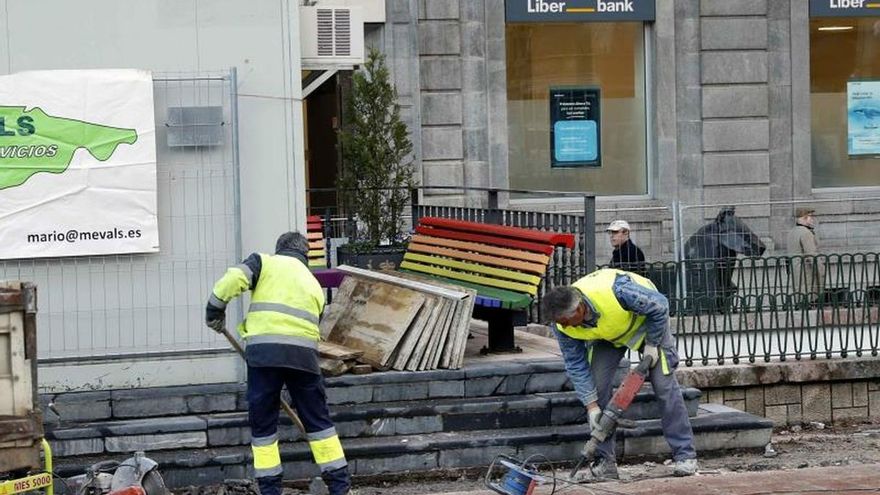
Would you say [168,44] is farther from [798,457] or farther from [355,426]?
[798,457]

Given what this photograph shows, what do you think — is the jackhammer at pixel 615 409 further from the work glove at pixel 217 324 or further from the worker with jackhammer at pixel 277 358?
the work glove at pixel 217 324

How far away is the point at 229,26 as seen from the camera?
434 inches

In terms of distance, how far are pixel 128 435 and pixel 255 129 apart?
2.38 metres

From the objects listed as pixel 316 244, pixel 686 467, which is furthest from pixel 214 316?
pixel 316 244

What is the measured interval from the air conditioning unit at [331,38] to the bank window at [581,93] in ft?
25.9

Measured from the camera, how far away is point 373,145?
57.2 feet

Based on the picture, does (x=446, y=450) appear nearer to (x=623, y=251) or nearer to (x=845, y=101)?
(x=623, y=251)

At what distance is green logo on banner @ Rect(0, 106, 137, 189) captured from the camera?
34.9 feet

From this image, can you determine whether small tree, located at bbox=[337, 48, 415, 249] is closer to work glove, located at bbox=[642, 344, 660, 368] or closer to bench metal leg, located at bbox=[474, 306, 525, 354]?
bench metal leg, located at bbox=[474, 306, 525, 354]

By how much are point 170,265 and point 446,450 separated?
241 cm

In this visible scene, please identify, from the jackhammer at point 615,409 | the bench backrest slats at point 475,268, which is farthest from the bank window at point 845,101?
A: the jackhammer at point 615,409

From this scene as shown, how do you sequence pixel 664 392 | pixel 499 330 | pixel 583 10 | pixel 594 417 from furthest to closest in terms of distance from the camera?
pixel 583 10 < pixel 499 330 < pixel 664 392 < pixel 594 417

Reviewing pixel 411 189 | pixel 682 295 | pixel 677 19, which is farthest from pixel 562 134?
pixel 682 295

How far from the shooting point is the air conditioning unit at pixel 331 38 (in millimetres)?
12031
